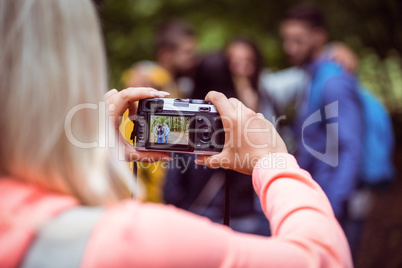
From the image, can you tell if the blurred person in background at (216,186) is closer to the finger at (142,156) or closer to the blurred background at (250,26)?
the finger at (142,156)

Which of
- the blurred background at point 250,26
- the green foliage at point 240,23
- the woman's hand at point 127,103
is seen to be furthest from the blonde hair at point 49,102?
the green foliage at point 240,23

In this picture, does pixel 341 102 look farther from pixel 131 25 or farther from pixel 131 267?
pixel 131 25

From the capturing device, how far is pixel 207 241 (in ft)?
2.04

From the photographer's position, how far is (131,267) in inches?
23.3

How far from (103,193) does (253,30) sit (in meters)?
5.20

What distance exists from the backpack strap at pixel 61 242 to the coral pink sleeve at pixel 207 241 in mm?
17

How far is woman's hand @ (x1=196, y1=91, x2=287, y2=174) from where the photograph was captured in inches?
36.3

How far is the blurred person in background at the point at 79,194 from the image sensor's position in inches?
23.8

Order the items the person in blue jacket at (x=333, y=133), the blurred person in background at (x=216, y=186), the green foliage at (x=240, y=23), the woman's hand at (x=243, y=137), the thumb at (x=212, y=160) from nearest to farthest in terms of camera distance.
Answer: the woman's hand at (x=243, y=137) < the thumb at (x=212, y=160) < the person in blue jacket at (x=333, y=133) < the blurred person in background at (x=216, y=186) < the green foliage at (x=240, y=23)

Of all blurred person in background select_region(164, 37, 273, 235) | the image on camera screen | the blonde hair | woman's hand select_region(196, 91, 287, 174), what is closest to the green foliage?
blurred person in background select_region(164, 37, 273, 235)

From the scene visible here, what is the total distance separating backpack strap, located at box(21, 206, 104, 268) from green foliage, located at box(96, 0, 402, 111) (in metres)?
4.74

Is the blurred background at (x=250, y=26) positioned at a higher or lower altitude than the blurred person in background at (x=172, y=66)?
higher
